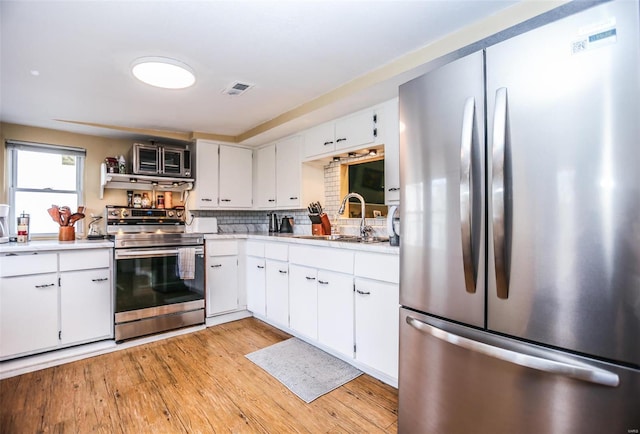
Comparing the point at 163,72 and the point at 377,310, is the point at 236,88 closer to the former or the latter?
the point at 163,72

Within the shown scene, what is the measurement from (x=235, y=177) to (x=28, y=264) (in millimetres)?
2109

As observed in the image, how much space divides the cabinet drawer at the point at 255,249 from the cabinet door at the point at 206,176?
2.46 ft

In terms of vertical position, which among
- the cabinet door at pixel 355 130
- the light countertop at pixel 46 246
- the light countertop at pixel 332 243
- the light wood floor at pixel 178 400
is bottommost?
the light wood floor at pixel 178 400

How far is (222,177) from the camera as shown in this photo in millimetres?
3861

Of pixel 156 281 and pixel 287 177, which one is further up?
pixel 287 177

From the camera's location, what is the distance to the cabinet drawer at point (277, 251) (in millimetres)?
2922

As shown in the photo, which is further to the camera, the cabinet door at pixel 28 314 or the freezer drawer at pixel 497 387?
the cabinet door at pixel 28 314

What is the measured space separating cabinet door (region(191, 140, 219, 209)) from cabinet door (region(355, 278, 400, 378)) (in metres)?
2.31

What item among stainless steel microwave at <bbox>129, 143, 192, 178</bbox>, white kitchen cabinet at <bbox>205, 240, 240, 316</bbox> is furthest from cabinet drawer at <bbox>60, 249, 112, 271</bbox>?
stainless steel microwave at <bbox>129, 143, 192, 178</bbox>

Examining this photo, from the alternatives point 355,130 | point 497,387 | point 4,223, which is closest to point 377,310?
point 497,387

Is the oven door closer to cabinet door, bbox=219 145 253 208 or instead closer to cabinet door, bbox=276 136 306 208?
cabinet door, bbox=219 145 253 208

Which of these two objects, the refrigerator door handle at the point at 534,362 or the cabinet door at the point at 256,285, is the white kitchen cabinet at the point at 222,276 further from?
the refrigerator door handle at the point at 534,362

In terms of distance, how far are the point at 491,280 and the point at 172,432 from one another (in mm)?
1771

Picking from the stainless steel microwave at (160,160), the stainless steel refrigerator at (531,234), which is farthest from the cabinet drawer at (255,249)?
the stainless steel refrigerator at (531,234)
